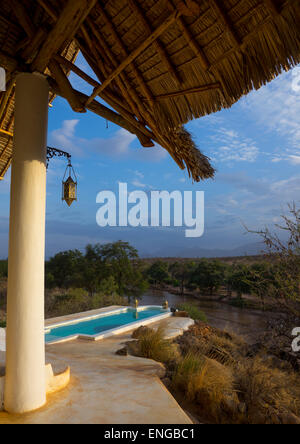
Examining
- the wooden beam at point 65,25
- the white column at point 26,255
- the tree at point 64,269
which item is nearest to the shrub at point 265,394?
the white column at point 26,255

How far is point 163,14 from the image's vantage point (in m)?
2.42

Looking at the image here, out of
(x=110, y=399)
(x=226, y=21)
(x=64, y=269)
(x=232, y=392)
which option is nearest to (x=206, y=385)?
(x=232, y=392)

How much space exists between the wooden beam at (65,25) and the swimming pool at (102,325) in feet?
18.5

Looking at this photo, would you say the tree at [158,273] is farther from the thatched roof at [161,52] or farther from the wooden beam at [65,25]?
the wooden beam at [65,25]

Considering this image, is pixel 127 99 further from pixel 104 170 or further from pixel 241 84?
pixel 104 170

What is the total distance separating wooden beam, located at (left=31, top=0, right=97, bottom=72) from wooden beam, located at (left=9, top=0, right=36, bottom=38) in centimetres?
37

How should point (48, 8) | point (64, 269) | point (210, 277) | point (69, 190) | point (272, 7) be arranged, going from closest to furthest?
point (272, 7) → point (48, 8) → point (69, 190) → point (64, 269) → point (210, 277)

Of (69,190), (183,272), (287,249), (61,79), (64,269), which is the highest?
(61,79)

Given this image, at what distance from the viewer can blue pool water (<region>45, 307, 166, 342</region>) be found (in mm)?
7746

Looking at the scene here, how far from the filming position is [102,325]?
9.34 meters

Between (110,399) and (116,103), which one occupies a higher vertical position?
(116,103)

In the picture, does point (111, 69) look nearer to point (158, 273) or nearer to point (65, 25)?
point (65, 25)

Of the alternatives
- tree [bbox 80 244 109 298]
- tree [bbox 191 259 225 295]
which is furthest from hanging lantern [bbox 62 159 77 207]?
tree [bbox 191 259 225 295]

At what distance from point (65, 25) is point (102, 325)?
27.7 ft
